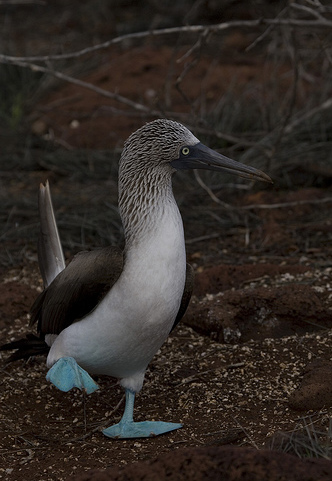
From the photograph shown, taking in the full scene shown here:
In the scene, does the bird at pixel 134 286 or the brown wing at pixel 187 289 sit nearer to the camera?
the bird at pixel 134 286

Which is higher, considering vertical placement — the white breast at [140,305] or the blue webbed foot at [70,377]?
the white breast at [140,305]

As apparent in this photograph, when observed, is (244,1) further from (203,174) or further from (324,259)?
(324,259)

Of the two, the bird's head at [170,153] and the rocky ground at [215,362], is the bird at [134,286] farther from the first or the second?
the rocky ground at [215,362]

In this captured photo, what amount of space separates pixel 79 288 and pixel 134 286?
33 cm

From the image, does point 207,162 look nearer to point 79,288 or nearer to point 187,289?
point 187,289

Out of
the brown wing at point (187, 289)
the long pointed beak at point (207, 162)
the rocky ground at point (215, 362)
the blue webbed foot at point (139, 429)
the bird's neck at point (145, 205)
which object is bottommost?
the blue webbed foot at point (139, 429)

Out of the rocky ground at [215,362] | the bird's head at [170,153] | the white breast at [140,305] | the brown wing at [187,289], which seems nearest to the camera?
the rocky ground at [215,362]

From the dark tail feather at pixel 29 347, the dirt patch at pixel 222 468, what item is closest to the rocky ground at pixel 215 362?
the dirt patch at pixel 222 468

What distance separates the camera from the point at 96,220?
581 centimetres

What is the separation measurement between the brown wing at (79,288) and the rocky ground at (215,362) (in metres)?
0.44

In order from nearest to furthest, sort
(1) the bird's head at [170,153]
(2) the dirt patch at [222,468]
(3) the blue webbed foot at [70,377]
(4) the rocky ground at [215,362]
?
1. (2) the dirt patch at [222,468]
2. (4) the rocky ground at [215,362]
3. (3) the blue webbed foot at [70,377]
4. (1) the bird's head at [170,153]

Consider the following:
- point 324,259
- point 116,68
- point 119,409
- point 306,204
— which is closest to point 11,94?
point 116,68

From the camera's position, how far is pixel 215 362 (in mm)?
4105

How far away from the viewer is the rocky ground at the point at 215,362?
2.92 metres
